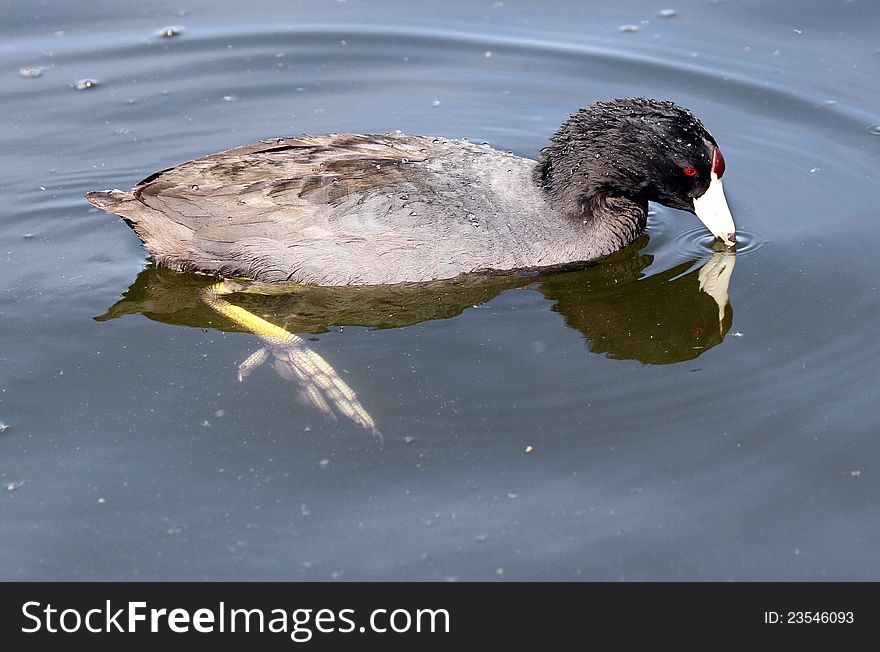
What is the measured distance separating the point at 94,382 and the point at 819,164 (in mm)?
5168

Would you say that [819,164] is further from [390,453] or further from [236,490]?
[236,490]

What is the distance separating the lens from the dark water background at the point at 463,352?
506 centimetres

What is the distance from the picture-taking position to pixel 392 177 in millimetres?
6699

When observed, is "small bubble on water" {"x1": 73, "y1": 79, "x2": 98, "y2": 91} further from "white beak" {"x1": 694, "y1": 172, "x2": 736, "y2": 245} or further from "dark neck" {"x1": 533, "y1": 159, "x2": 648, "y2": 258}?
"white beak" {"x1": 694, "y1": 172, "x2": 736, "y2": 245}

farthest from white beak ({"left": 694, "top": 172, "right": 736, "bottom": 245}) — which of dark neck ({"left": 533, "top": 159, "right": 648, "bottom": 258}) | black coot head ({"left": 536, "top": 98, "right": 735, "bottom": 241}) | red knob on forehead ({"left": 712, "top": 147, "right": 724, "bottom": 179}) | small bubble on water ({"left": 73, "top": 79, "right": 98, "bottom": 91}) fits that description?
small bubble on water ({"left": 73, "top": 79, "right": 98, "bottom": 91})

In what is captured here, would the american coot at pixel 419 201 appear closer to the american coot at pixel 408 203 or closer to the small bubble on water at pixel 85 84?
the american coot at pixel 408 203

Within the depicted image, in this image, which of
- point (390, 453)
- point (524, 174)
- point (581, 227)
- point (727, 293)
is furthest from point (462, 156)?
point (390, 453)

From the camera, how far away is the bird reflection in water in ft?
21.1

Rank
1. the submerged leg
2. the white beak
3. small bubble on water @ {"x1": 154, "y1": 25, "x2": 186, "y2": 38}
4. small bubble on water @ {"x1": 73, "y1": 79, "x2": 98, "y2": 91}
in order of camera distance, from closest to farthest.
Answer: the submerged leg < the white beak < small bubble on water @ {"x1": 73, "y1": 79, "x2": 98, "y2": 91} < small bubble on water @ {"x1": 154, "y1": 25, "x2": 186, "y2": 38}

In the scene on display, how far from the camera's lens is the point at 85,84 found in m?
9.33

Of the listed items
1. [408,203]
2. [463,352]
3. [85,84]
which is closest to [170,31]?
[85,84]

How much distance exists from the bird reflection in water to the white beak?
166mm

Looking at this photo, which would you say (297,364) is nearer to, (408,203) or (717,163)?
(408,203)

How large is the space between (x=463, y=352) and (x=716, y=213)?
1988 mm
